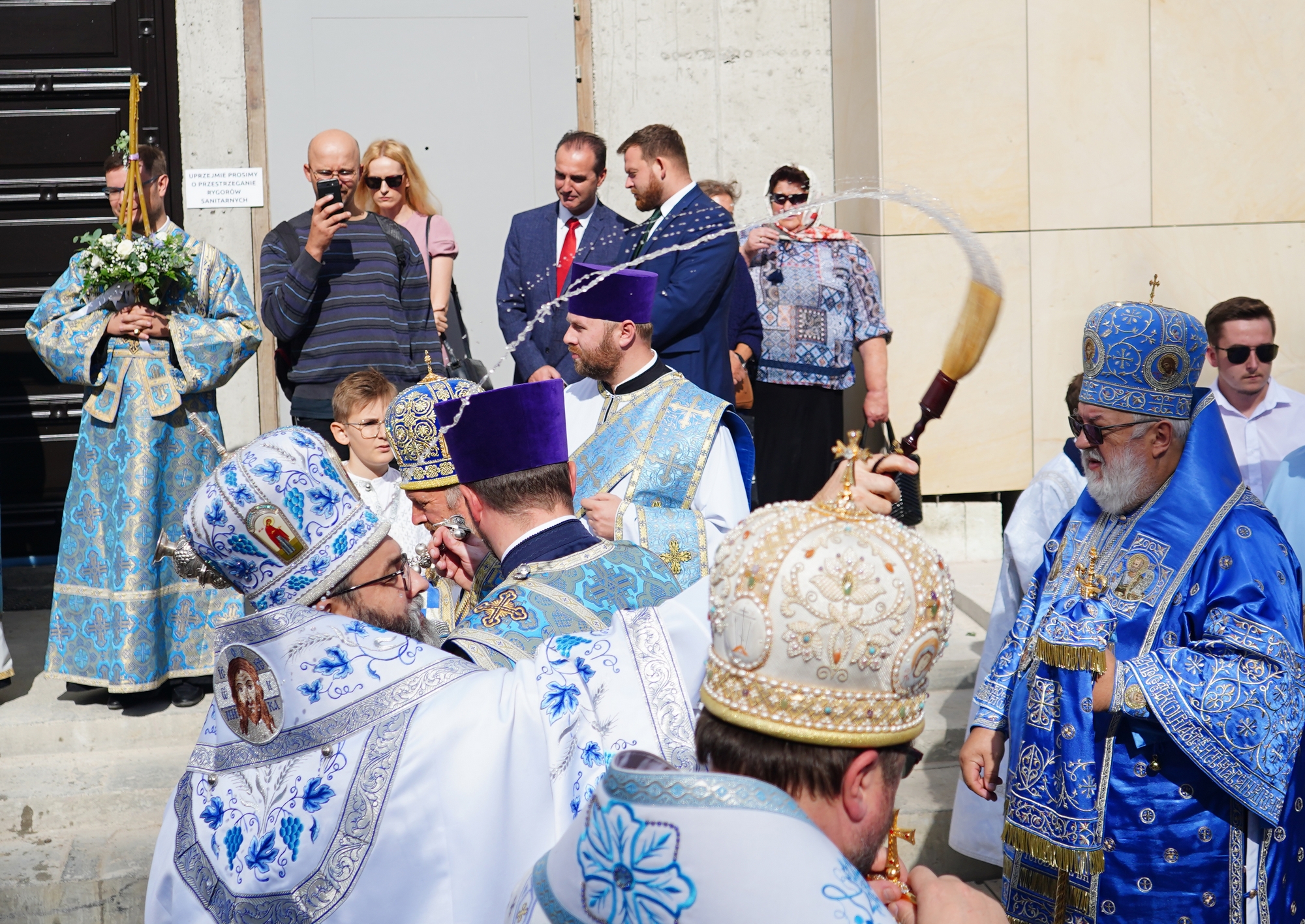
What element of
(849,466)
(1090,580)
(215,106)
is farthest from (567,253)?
(849,466)

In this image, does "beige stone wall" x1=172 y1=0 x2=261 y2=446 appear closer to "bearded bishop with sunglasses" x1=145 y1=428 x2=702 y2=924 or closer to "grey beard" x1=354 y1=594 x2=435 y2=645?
"grey beard" x1=354 y1=594 x2=435 y2=645

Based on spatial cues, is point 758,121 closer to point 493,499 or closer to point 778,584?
point 493,499

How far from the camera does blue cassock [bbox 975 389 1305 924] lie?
310 cm

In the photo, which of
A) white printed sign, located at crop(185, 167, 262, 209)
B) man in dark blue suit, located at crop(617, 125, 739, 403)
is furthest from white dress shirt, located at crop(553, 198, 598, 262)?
white printed sign, located at crop(185, 167, 262, 209)

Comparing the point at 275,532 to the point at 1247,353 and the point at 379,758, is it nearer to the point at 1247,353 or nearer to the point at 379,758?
the point at 379,758

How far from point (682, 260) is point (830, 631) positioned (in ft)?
14.6

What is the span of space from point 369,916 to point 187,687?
4.14 m

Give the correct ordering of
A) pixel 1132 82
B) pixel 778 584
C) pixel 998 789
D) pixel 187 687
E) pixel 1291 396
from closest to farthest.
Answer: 1. pixel 778 584
2. pixel 998 789
3. pixel 1291 396
4. pixel 187 687
5. pixel 1132 82

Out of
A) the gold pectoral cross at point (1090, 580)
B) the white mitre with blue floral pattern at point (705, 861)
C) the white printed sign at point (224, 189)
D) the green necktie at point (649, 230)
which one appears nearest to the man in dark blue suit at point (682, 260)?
the green necktie at point (649, 230)

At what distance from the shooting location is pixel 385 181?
22.9 feet

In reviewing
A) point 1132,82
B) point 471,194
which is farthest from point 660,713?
point 1132,82

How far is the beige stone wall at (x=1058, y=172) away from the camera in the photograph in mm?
7598

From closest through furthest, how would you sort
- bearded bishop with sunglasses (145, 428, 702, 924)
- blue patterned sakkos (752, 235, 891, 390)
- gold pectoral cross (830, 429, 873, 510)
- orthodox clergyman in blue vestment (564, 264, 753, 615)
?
1. gold pectoral cross (830, 429, 873, 510)
2. bearded bishop with sunglasses (145, 428, 702, 924)
3. orthodox clergyman in blue vestment (564, 264, 753, 615)
4. blue patterned sakkos (752, 235, 891, 390)

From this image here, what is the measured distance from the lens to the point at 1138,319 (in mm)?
3455
